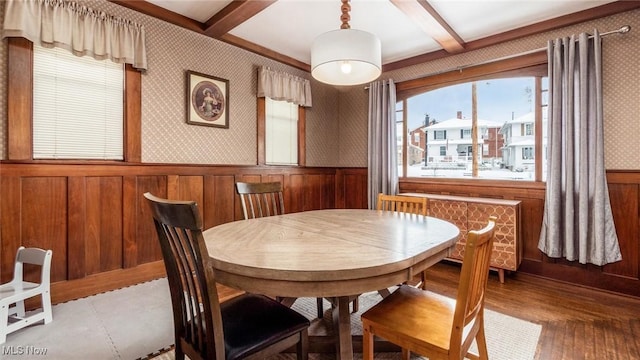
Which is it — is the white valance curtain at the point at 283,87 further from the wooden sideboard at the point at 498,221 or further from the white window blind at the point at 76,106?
the wooden sideboard at the point at 498,221

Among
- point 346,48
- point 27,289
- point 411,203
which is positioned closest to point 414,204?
point 411,203

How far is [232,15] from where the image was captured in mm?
2678

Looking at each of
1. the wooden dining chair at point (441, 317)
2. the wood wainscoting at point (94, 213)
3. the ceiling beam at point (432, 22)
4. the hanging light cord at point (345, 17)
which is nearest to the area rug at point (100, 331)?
the wood wainscoting at point (94, 213)

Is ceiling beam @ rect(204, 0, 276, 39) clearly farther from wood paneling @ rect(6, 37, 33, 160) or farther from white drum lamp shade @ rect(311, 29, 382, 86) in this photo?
wood paneling @ rect(6, 37, 33, 160)

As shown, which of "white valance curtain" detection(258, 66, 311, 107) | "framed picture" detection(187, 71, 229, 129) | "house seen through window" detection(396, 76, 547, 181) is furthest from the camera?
"white valance curtain" detection(258, 66, 311, 107)

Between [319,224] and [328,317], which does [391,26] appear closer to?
[319,224]

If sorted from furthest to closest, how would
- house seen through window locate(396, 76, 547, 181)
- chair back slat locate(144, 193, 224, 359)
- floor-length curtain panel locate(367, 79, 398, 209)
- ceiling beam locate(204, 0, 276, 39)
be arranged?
floor-length curtain panel locate(367, 79, 398, 209), house seen through window locate(396, 76, 547, 181), ceiling beam locate(204, 0, 276, 39), chair back slat locate(144, 193, 224, 359)

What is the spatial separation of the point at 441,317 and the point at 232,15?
2.80m

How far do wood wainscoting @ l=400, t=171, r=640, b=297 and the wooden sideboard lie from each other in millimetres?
176

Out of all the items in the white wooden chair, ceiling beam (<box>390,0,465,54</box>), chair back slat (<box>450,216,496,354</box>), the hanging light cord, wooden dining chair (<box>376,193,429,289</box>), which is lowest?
the white wooden chair

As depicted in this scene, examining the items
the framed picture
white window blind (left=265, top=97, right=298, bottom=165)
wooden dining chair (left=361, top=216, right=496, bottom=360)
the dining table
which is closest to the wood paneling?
the framed picture

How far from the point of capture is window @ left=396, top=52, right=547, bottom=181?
3.08 meters

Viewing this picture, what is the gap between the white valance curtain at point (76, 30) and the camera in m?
2.05

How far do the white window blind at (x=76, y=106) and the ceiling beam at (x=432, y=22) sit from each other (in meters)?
2.49
